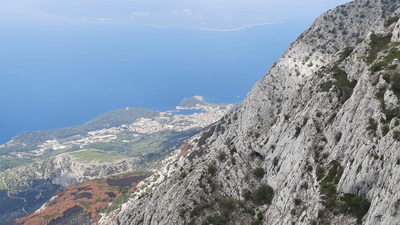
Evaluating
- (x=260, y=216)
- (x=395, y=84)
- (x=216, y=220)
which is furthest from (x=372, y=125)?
(x=216, y=220)

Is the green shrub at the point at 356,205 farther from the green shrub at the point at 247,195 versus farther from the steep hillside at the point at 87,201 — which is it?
the steep hillside at the point at 87,201

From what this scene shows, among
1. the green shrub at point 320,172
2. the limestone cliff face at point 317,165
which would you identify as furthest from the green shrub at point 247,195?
the green shrub at point 320,172

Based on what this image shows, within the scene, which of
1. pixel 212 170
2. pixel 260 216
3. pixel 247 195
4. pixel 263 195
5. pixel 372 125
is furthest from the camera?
pixel 212 170

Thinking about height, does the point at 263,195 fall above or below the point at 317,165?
below

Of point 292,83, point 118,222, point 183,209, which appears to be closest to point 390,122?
point 183,209

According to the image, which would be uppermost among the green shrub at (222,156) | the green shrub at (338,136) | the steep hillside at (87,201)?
the green shrub at (338,136)

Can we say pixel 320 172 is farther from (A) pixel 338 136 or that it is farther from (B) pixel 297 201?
(A) pixel 338 136

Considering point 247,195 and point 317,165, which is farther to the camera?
point 247,195

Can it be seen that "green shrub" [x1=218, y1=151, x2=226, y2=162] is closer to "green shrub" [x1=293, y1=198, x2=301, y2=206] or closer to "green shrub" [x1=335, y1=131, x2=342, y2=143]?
"green shrub" [x1=293, y1=198, x2=301, y2=206]

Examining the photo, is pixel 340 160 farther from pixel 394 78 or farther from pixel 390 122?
pixel 394 78
